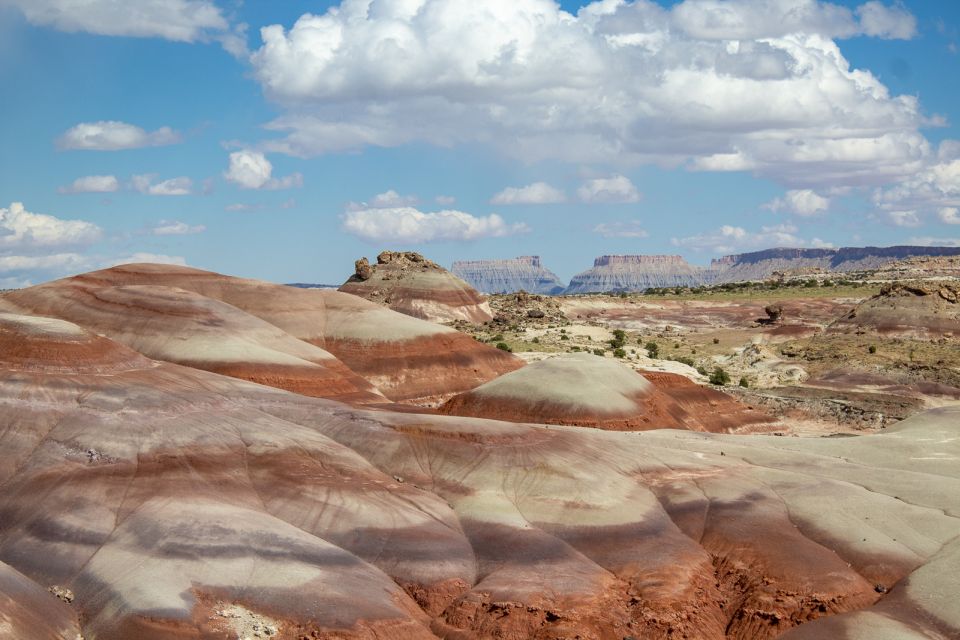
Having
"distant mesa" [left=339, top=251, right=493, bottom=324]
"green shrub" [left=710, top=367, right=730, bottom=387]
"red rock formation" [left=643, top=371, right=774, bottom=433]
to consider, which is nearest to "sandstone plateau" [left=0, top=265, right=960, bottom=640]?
"red rock formation" [left=643, top=371, right=774, bottom=433]

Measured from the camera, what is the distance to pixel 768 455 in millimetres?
39531

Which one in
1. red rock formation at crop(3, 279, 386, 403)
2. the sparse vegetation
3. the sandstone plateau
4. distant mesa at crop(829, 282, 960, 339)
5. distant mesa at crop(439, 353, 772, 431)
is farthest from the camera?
distant mesa at crop(829, 282, 960, 339)

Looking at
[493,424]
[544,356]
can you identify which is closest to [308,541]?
[493,424]

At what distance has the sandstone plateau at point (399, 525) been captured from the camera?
955 inches

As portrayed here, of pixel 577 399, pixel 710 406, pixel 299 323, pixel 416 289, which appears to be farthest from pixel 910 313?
pixel 577 399

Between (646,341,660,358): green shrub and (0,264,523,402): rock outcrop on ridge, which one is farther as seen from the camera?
(646,341,660,358): green shrub

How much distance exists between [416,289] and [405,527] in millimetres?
80227

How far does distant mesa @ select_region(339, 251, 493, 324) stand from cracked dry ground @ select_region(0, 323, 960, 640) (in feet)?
228

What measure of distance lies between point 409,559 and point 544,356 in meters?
54.2

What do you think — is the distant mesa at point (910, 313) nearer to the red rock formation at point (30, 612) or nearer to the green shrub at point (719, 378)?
the green shrub at point (719, 378)

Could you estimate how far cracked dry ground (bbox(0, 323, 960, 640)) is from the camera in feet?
79.9

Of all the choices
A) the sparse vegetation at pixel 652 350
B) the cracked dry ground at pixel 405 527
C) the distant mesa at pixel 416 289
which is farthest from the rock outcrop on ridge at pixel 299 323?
the distant mesa at pixel 416 289

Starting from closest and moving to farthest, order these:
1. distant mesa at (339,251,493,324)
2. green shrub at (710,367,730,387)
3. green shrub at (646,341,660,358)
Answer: green shrub at (710,367,730,387) < green shrub at (646,341,660,358) < distant mesa at (339,251,493,324)

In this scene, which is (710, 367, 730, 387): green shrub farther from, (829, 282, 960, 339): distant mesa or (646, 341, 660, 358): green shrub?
(829, 282, 960, 339): distant mesa
